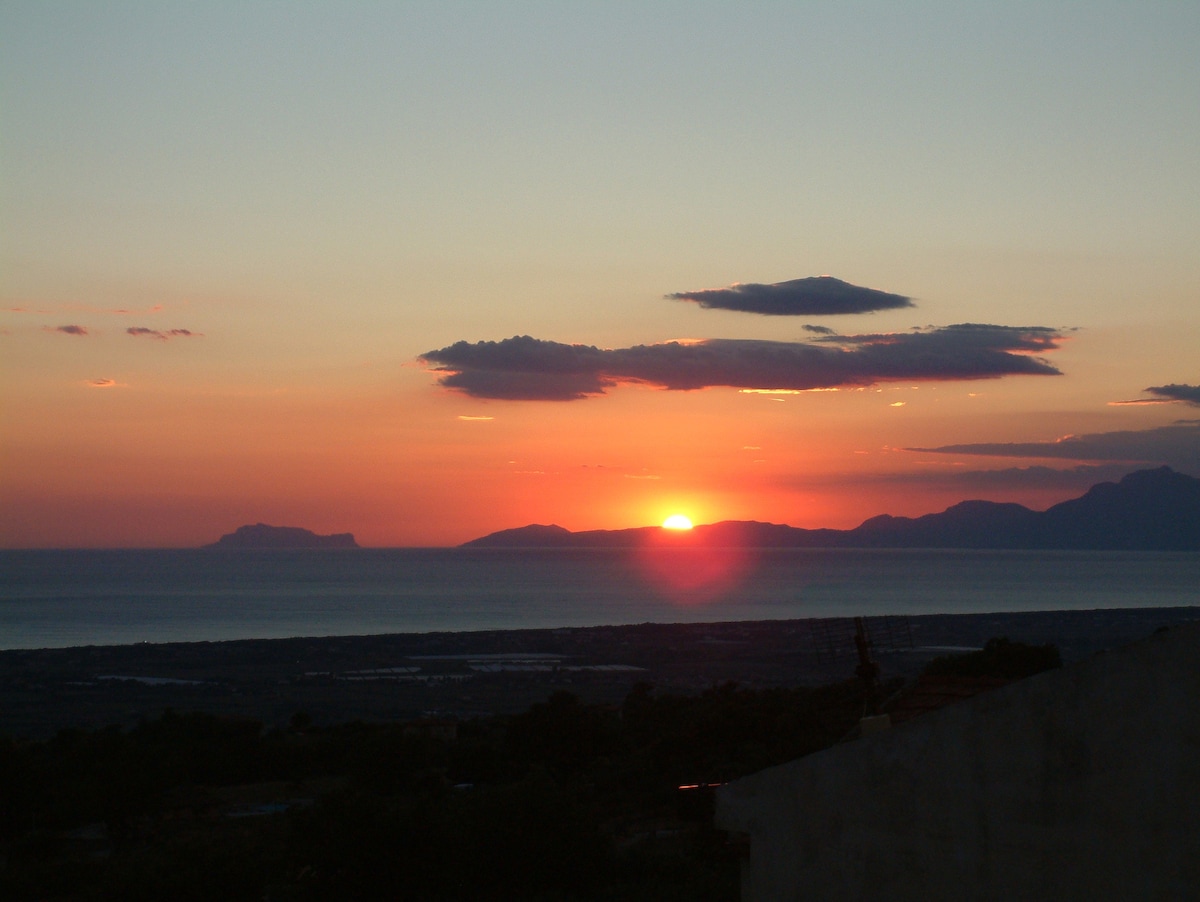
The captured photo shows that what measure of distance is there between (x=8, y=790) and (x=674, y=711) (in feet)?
63.3

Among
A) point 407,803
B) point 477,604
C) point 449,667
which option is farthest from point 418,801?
point 477,604

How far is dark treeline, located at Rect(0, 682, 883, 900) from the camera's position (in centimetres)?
1510

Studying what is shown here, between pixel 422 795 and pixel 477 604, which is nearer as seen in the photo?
pixel 422 795

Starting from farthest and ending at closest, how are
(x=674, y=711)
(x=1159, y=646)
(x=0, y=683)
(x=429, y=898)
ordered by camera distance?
(x=0, y=683)
(x=674, y=711)
(x=429, y=898)
(x=1159, y=646)

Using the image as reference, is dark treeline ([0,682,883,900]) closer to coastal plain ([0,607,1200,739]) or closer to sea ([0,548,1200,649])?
coastal plain ([0,607,1200,739])

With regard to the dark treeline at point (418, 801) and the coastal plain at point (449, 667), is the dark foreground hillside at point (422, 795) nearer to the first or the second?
the dark treeline at point (418, 801)

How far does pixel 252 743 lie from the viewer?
33.5m

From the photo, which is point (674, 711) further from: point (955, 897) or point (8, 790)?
point (955, 897)

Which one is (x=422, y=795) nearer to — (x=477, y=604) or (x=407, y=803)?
(x=407, y=803)

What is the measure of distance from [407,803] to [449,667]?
6253cm

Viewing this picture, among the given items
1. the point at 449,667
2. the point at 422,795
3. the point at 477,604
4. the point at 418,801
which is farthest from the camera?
the point at 477,604

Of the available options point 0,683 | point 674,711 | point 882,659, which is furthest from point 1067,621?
point 0,683

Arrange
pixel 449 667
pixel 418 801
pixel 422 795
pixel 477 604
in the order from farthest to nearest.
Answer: pixel 477 604
pixel 449 667
pixel 422 795
pixel 418 801

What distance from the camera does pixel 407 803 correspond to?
1738 cm
